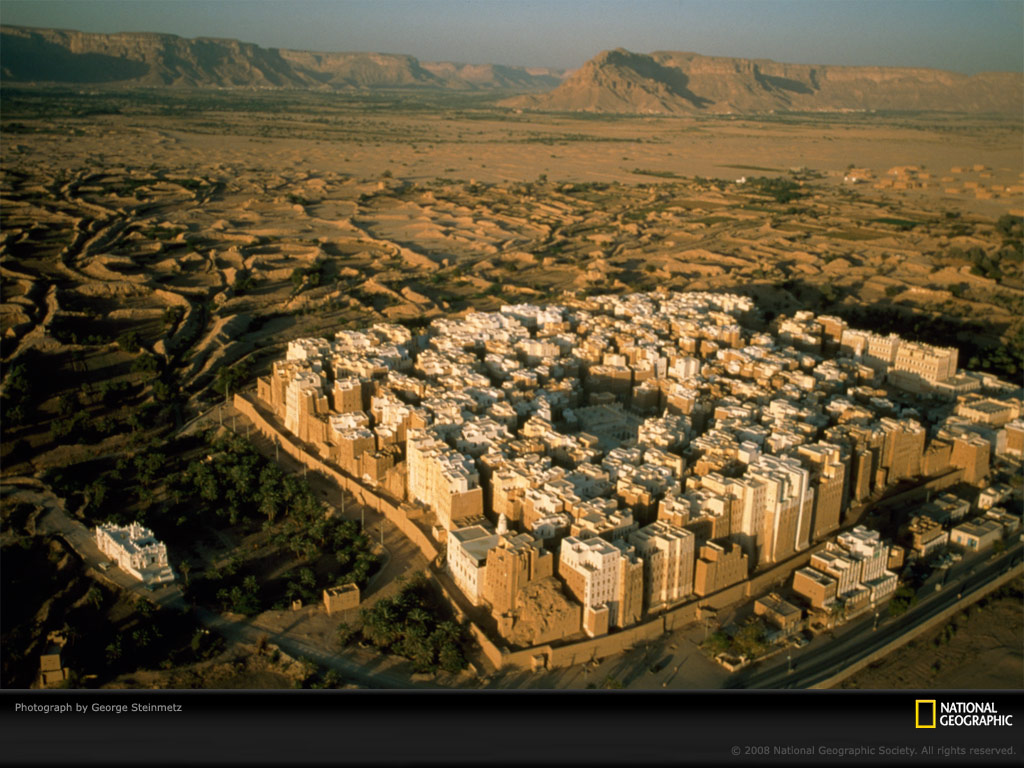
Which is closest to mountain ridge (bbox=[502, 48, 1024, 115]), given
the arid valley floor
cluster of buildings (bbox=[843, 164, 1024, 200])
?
the arid valley floor

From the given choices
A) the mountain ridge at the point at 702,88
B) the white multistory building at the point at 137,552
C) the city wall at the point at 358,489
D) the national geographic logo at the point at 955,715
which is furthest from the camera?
the mountain ridge at the point at 702,88

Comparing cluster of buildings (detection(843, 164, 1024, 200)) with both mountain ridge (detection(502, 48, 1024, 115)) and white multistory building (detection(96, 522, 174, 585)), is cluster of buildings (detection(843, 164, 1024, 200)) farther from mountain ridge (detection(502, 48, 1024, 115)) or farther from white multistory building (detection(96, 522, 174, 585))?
mountain ridge (detection(502, 48, 1024, 115))

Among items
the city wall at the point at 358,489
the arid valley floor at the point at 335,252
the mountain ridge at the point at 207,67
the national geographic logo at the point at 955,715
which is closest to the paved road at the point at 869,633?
the arid valley floor at the point at 335,252

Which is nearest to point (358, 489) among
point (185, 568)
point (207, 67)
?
point (185, 568)

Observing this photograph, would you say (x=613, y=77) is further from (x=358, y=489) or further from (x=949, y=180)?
(x=358, y=489)

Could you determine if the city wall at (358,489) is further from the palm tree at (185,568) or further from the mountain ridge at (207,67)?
the mountain ridge at (207,67)

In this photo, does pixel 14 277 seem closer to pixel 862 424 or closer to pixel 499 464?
pixel 499 464
